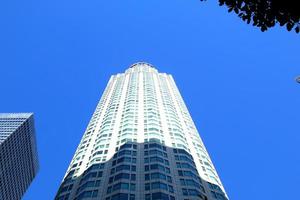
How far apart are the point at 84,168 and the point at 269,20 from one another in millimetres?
63704

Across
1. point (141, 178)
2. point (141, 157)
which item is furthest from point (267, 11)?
point (141, 157)

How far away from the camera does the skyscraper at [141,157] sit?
63.9 m

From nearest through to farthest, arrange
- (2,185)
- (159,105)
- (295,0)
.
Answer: (295,0)
(159,105)
(2,185)

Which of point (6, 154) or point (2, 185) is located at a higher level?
point (6, 154)

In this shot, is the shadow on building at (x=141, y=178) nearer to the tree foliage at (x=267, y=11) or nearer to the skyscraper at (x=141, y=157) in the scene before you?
the skyscraper at (x=141, y=157)

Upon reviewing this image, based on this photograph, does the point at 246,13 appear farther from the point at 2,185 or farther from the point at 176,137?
the point at 2,185

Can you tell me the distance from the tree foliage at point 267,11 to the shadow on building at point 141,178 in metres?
42.8

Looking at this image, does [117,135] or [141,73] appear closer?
[117,135]

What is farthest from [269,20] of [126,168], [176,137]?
[176,137]

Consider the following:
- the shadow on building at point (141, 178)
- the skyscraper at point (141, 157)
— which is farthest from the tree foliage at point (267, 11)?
the shadow on building at point (141, 178)

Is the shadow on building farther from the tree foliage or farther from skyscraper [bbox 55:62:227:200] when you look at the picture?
the tree foliage

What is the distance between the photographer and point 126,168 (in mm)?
69562

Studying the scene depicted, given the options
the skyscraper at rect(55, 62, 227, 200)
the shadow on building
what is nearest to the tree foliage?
the skyscraper at rect(55, 62, 227, 200)

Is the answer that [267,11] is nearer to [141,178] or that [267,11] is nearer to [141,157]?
[141,178]
